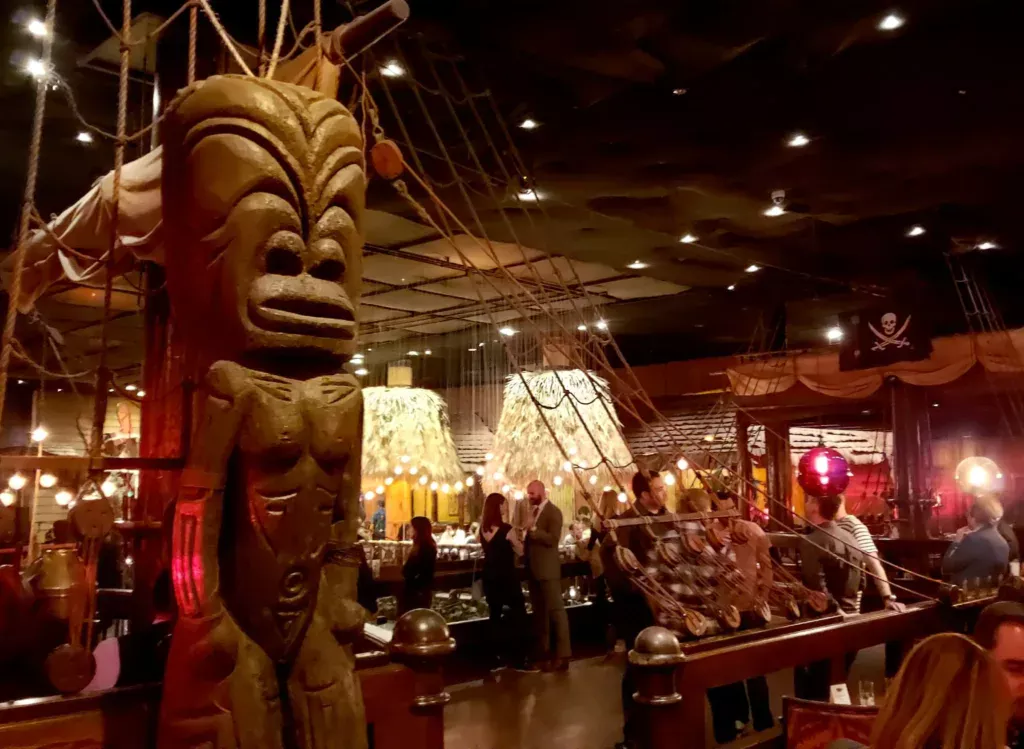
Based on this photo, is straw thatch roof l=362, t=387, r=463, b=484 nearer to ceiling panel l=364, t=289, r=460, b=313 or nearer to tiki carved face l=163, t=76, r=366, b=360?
ceiling panel l=364, t=289, r=460, b=313

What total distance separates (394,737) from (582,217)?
4.65 meters

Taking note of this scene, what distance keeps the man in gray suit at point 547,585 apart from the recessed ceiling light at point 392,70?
3288mm

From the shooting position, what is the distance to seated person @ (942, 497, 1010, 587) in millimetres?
4648

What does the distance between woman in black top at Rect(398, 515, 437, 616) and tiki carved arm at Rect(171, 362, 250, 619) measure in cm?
434

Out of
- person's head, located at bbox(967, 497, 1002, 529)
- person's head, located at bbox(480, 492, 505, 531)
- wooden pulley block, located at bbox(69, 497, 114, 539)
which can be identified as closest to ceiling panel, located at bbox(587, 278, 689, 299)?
person's head, located at bbox(480, 492, 505, 531)

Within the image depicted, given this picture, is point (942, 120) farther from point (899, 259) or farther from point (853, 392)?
point (853, 392)

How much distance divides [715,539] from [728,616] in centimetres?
53

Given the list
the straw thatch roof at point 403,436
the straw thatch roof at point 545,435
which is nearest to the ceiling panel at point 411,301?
the straw thatch roof at point 403,436

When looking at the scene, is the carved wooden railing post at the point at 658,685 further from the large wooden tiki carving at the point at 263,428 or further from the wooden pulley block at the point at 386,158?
the wooden pulley block at the point at 386,158

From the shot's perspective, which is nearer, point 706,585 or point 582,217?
point 706,585

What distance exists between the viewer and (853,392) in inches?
370

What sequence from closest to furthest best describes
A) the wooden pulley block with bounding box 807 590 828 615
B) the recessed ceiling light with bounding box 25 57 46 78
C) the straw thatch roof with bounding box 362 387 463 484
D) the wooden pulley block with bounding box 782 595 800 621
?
the wooden pulley block with bounding box 782 595 800 621, the wooden pulley block with bounding box 807 590 828 615, the recessed ceiling light with bounding box 25 57 46 78, the straw thatch roof with bounding box 362 387 463 484

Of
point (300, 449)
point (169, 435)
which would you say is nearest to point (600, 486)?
point (169, 435)

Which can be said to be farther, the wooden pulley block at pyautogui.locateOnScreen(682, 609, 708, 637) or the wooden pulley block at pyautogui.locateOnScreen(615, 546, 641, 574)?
the wooden pulley block at pyautogui.locateOnScreen(615, 546, 641, 574)
